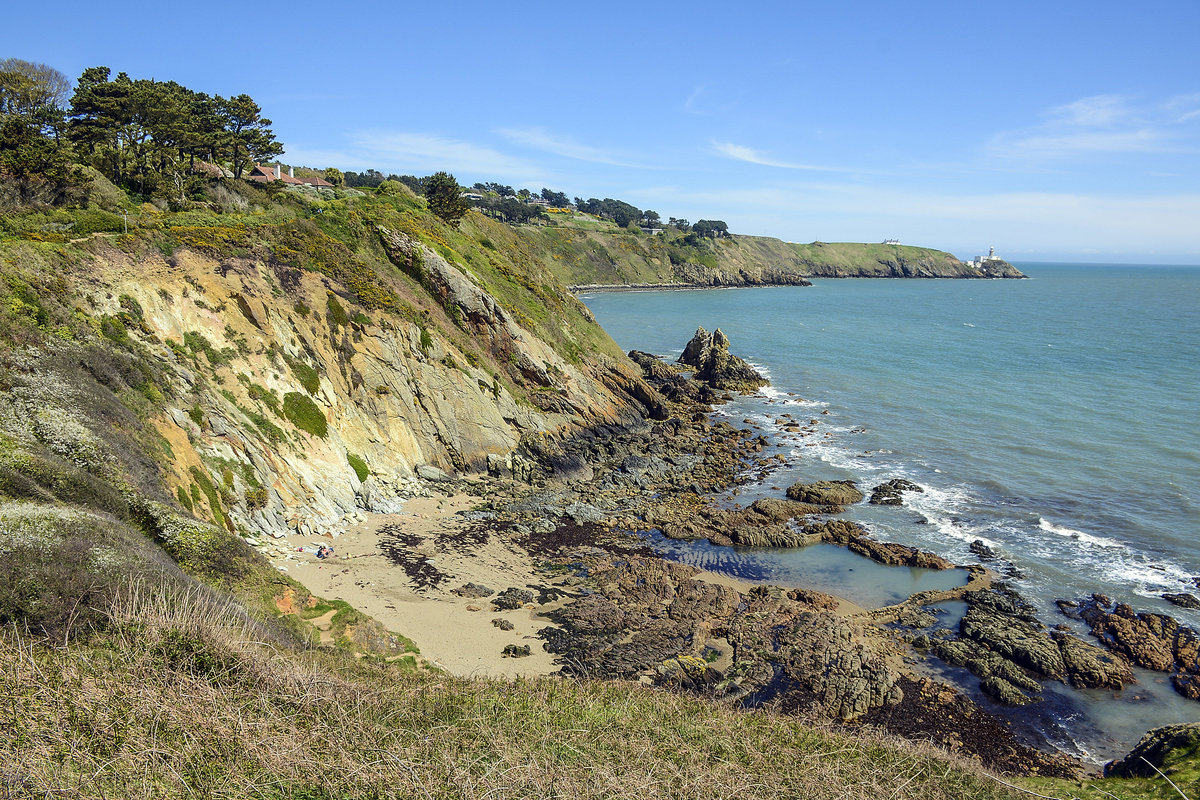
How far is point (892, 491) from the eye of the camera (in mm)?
37281

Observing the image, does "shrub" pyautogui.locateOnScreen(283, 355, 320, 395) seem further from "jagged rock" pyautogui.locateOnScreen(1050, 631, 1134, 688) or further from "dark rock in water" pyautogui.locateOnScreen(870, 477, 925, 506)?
"jagged rock" pyautogui.locateOnScreen(1050, 631, 1134, 688)

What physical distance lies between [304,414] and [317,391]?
171cm

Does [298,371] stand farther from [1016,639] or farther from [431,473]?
[1016,639]

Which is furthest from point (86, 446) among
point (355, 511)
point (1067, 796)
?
point (1067, 796)

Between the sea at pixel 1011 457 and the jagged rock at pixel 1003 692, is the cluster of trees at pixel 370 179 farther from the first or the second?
the jagged rock at pixel 1003 692

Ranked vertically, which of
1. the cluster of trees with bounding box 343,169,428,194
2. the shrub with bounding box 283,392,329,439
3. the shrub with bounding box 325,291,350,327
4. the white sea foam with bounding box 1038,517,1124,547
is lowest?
the white sea foam with bounding box 1038,517,1124,547

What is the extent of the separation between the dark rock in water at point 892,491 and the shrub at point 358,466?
27.0 meters

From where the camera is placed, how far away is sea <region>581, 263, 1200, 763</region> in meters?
27.2

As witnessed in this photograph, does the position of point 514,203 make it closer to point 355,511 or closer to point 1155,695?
point 355,511

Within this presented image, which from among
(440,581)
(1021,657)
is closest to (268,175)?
(440,581)

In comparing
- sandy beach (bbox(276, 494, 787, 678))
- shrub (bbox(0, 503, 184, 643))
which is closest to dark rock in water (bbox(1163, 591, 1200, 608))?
sandy beach (bbox(276, 494, 787, 678))

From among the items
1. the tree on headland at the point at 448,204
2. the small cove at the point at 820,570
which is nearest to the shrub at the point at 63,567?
the small cove at the point at 820,570

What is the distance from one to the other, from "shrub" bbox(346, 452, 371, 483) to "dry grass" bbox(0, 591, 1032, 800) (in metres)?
17.9

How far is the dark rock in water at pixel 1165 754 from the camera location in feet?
49.0
